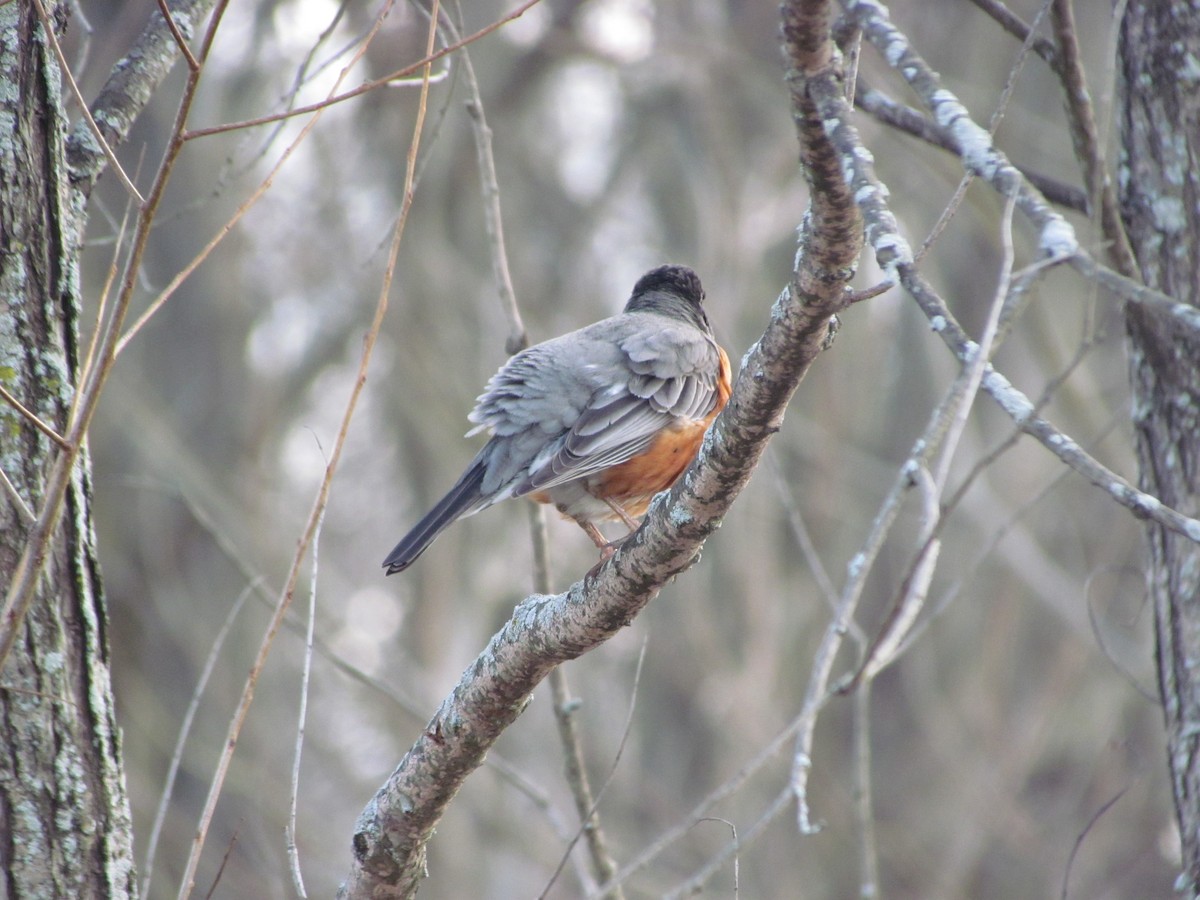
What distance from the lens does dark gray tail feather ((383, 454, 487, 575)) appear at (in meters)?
3.29

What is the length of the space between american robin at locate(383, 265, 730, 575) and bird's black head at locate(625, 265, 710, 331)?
54cm

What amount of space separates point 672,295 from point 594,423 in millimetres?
1266

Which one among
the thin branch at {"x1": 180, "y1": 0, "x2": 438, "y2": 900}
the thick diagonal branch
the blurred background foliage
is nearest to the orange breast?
the thick diagonal branch

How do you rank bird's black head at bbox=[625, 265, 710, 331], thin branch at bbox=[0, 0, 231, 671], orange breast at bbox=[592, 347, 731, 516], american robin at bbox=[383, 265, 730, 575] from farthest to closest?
bird's black head at bbox=[625, 265, 710, 331], orange breast at bbox=[592, 347, 731, 516], american robin at bbox=[383, 265, 730, 575], thin branch at bbox=[0, 0, 231, 671]

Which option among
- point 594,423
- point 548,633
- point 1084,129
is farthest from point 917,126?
point 548,633

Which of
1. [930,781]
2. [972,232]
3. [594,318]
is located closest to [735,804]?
[930,781]

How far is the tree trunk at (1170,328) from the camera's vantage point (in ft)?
8.43

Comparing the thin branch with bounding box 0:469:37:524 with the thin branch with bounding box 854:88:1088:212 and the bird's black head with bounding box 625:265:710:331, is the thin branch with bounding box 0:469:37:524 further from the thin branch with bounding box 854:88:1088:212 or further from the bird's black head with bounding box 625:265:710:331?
the bird's black head with bounding box 625:265:710:331

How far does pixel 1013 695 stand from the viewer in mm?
Answer: 10031

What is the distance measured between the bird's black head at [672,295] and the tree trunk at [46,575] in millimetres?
2899

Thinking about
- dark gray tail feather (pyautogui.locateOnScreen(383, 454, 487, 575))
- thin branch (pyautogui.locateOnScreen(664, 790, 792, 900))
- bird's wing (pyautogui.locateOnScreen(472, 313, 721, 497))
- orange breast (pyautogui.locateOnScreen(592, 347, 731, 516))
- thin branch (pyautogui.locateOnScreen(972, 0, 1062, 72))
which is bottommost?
thin branch (pyautogui.locateOnScreen(664, 790, 792, 900))

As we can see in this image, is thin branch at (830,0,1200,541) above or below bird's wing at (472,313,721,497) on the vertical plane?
below

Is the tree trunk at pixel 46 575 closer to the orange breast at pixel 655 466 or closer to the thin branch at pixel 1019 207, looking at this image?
the thin branch at pixel 1019 207

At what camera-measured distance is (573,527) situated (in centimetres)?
836
